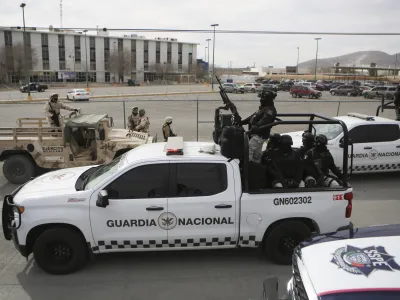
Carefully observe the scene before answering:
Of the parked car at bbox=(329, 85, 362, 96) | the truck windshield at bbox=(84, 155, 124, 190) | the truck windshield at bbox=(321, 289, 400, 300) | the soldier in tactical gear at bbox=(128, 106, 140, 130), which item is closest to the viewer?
the truck windshield at bbox=(321, 289, 400, 300)

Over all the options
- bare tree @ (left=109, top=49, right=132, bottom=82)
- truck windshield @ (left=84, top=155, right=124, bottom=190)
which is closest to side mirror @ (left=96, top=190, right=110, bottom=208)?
truck windshield @ (left=84, top=155, right=124, bottom=190)

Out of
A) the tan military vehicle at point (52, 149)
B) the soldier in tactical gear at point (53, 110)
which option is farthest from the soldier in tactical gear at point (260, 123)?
the soldier in tactical gear at point (53, 110)

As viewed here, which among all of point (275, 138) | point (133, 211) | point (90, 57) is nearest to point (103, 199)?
point (133, 211)

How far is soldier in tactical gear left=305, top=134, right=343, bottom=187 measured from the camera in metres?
5.64

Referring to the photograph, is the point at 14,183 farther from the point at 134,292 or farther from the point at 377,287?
the point at 377,287

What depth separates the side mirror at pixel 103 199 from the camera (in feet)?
15.2

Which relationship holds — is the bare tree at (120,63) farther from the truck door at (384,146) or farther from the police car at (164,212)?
the police car at (164,212)

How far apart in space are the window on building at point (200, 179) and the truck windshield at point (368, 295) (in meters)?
2.56

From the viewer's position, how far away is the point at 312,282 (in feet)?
9.09

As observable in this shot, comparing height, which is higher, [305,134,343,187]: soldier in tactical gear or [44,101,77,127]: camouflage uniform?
[44,101,77,127]: camouflage uniform

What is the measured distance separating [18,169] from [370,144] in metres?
8.40

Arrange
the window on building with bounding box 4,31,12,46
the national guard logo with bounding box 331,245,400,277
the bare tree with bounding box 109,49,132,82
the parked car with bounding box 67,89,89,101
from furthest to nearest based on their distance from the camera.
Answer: the bare tree with bounding box 109,49,132,82
the window on building with bounding box 4,31,12,46
the parked car with bounding box 67,89,89,101
the national guard logo with bounding box 331,245,400,277

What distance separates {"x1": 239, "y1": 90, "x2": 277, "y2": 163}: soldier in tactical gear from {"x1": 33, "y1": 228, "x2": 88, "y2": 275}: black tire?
9.04 ft

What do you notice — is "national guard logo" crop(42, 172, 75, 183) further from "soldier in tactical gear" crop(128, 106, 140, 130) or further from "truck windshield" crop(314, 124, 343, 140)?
"truck windshield" crop(314, 124, 343, 140)
